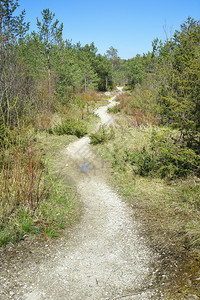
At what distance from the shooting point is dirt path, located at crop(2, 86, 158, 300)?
2.49 metres

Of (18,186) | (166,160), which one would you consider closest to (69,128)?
(166,160)

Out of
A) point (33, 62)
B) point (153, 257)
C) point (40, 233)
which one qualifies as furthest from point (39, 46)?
point (153, 257)

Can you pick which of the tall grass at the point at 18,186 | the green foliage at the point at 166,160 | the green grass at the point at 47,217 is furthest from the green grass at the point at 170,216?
the tall grass at the point at 18,186

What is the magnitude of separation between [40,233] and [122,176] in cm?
288

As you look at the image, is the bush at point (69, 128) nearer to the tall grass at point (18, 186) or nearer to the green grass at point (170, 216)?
the green grass at point (170, 216)

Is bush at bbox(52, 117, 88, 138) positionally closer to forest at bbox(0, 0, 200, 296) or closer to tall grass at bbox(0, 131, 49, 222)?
forest at bbox(0, 0, 200, 296)

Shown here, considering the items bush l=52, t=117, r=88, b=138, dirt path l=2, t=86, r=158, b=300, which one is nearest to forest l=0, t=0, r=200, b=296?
bush l=52, t=117, r=88, b=138

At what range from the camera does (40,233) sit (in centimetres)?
346

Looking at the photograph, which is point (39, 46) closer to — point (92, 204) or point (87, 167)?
point (87, 167)

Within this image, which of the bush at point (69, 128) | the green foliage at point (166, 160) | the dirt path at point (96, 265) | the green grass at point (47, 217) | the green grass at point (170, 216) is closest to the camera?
the dirt path at point (96, 265)

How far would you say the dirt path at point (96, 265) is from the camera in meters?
2.49

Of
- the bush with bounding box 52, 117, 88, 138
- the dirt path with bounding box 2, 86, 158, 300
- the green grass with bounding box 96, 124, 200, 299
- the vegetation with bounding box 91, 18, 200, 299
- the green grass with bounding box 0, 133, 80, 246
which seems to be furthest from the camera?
the bush with bounding box 52, 117, 88, 138

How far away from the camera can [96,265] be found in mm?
2938

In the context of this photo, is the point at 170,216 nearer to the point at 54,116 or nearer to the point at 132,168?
the point at 132,168
